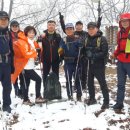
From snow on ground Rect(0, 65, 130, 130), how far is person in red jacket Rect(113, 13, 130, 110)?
47 centimetres

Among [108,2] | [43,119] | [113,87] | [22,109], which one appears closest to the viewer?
[43,119]

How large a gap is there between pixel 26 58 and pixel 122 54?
2.42 meters

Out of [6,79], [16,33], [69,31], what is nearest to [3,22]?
[6,79]

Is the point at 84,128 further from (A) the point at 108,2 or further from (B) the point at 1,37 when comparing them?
(A) the point at 108,2

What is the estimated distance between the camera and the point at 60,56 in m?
8.55

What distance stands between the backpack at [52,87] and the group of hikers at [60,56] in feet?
0.81

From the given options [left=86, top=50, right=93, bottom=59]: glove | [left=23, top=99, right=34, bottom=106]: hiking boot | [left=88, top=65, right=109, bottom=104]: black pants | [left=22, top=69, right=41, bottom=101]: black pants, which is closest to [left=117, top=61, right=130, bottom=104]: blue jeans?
[left=88, top=65, right=109, bottom=104]: black pants

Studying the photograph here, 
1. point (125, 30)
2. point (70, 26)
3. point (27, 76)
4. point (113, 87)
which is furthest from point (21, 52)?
point (113, 87)

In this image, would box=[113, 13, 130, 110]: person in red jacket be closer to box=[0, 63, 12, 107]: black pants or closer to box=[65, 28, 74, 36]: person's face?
box=[65, 28, 74, 36]: person's face

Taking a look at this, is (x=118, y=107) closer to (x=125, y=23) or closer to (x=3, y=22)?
(x=125, y=23)

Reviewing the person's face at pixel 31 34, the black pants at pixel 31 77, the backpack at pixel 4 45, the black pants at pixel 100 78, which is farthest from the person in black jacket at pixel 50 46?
the backpack at pixel 4 45

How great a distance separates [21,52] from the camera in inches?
323

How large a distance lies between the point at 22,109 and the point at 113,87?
4187 millimetres

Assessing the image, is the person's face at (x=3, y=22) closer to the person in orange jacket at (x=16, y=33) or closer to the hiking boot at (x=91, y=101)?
the person in orange jacket at (x=16, y=33)
